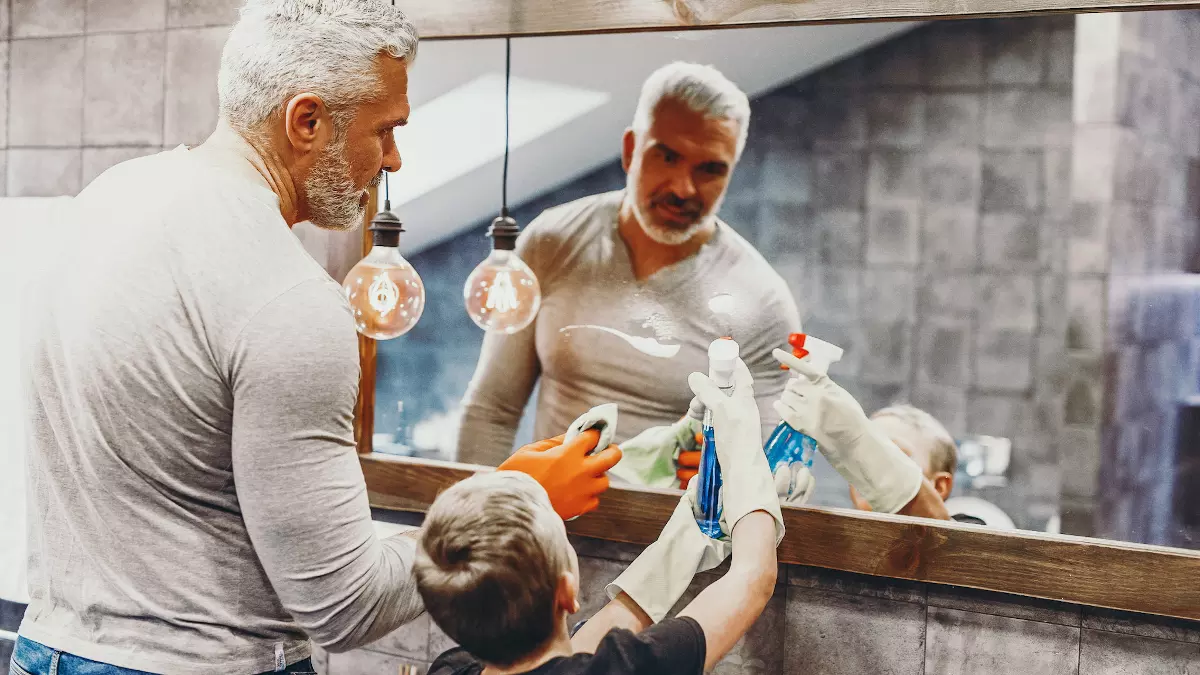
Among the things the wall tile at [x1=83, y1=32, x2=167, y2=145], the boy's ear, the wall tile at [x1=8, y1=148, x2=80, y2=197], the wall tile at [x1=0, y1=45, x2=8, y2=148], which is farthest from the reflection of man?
the wall tile at [x1=0, y1=45, x2=8, y2=148]

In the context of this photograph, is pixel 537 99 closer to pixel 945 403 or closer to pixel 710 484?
pixel 710 484

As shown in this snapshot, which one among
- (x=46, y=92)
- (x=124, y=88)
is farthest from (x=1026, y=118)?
(x=46, y=92)

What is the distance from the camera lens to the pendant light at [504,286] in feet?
6.43

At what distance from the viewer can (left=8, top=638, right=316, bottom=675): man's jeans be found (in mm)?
1132

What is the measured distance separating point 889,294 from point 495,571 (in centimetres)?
98

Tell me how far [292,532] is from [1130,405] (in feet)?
4.46

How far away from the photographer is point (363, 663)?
2.20m

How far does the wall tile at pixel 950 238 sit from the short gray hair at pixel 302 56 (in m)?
1.00

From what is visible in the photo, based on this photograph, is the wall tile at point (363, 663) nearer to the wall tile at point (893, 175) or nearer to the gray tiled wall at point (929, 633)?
the gray tiled wall at point (929, 633)

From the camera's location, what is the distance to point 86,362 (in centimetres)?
110

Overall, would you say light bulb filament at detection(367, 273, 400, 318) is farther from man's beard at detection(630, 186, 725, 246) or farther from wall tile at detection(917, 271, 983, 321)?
wall tile at detection(917, 271, 983, 321)

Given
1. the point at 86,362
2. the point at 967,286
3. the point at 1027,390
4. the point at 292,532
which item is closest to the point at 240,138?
the point at 86,362

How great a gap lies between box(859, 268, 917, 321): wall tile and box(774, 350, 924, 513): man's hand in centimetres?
16

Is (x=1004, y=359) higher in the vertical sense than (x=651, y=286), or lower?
lower
